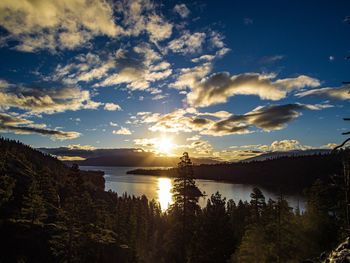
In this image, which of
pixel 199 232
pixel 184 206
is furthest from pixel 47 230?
pixel 199 232

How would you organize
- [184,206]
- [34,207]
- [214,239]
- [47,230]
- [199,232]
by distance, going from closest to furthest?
[214,239], [199,232], [184,206], [34,207], [47,230]

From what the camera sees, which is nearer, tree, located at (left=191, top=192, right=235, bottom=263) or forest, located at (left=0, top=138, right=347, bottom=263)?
forest, located at (left=0, top=138, right=347, bottom=263)

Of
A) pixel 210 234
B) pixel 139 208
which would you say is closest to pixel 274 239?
pixel 210 234

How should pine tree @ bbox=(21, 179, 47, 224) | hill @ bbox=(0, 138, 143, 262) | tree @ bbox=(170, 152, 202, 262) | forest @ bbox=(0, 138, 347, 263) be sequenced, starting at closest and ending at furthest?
forest @ bbox=(0, 138, 347, 263), tree @ bbox=(170, 152, 202, 262), hill @ bbox=(0, 138, 143, 262), pine tree @ bbox=(21, 179, 47, 224)

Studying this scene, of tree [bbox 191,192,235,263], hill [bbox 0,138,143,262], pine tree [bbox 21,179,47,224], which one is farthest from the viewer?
pine tree [bbox 21,179,47,224]

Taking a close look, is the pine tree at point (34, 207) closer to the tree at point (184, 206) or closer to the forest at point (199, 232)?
the forest at point (199, 232)

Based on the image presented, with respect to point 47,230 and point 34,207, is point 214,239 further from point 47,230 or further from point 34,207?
point 34,207

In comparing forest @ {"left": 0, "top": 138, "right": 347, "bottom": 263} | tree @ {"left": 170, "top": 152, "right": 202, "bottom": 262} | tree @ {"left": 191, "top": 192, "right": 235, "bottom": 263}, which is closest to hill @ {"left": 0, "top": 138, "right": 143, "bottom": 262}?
forest @ {"left": 0, "top": 138, "right": 347, "bottom": 263}

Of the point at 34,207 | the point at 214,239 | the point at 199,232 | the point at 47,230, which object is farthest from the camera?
the point at 47,230

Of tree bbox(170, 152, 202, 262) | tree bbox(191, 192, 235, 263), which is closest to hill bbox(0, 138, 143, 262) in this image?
tree bbox(170, 152, 202, 262)

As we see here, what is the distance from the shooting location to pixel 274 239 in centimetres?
3175

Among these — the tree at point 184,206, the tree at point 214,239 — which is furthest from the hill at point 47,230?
the tree at point 214,239

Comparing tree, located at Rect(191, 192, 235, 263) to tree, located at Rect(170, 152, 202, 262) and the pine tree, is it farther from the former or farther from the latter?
the pine tree

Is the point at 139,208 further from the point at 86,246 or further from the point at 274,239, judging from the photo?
the point at 274,239
